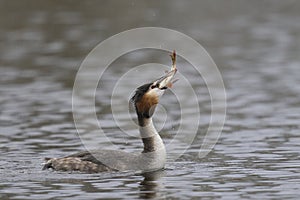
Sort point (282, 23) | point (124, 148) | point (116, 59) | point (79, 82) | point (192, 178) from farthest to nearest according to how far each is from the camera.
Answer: point (282, 23) → point (116, 59) → point (79, 82) → point (124, 148) → point (192, 178)

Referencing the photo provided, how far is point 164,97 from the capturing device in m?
19.5

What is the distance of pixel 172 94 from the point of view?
19.6 metres

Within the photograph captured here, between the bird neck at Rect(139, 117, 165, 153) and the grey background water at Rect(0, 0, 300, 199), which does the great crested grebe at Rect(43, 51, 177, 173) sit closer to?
the bird neck at Rect(139, 117, 165, 153)

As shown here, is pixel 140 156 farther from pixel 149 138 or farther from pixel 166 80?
pixel 166 80

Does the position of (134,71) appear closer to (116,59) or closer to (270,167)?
(116,59)

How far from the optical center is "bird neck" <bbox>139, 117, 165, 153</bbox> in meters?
13.3

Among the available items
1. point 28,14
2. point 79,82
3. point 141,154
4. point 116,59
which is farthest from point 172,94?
point 28,14

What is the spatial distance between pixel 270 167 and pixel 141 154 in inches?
66.7

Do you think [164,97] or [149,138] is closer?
[149,138]

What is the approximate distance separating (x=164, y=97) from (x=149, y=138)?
6094mm

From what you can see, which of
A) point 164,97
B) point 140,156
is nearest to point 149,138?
point 140,156

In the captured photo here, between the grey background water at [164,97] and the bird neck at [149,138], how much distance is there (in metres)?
0.37

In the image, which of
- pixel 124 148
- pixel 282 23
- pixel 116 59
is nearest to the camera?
pixel 124 148

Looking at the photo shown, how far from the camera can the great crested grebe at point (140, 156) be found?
13258 millimetres
